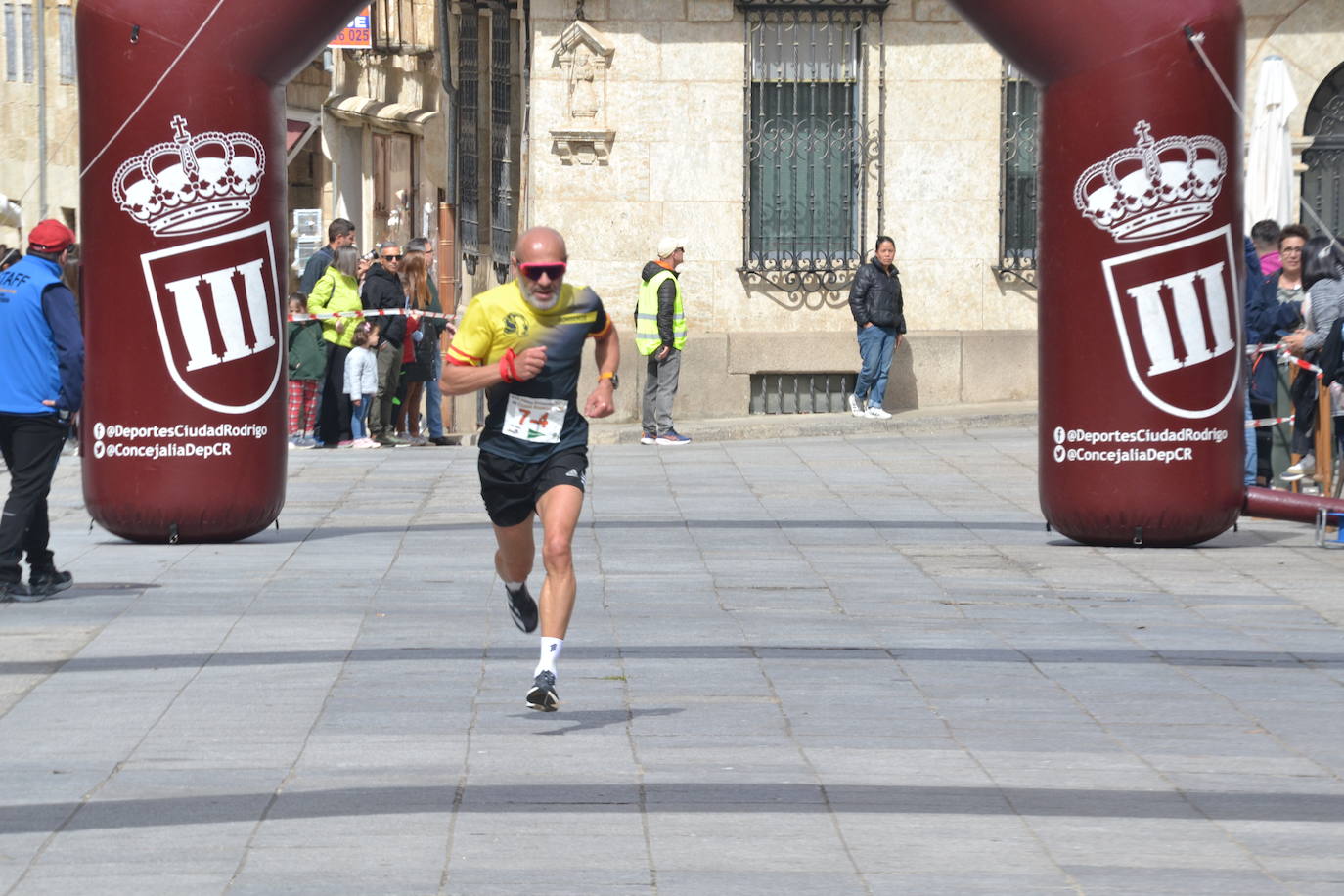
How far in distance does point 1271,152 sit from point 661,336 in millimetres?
5347

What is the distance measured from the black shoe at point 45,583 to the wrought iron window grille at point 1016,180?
42.3 feet

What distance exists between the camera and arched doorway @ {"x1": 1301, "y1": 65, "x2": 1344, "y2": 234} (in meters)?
22.6

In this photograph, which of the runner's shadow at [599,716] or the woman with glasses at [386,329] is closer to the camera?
the runner's shadow at [599,716]

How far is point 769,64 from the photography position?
2214cm

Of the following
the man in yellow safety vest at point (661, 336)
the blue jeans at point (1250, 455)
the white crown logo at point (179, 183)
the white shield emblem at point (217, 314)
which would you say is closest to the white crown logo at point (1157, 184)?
the blue jeans at point (1250, 455)

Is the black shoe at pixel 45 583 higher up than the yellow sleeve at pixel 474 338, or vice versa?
the yellow sleeve at pixel 474 338

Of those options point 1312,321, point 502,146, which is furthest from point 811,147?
point 1312,321

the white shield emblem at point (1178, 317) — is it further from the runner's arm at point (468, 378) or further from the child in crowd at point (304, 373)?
the child in crowd at point (304, 373)

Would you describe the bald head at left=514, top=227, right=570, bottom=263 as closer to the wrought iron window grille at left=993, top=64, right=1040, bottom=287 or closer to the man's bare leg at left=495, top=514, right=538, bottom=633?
the man's bare leg at left=495, top=514, right=538, bottom=633

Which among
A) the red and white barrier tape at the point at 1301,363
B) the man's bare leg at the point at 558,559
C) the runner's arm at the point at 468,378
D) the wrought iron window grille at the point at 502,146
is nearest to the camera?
the man's bare leg at the point at 558,559

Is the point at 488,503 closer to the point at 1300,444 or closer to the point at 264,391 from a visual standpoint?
the point at 264,391

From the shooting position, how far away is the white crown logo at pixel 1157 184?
12016mm

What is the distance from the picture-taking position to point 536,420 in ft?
27.1

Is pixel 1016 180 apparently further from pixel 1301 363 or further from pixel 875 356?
pixel 1301 363
